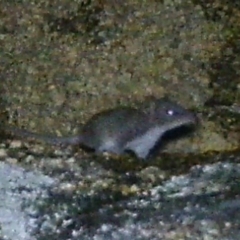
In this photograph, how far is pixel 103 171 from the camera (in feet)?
6.67

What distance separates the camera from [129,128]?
2.63 meters

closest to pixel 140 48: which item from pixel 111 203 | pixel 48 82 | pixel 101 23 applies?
pixel 101 23

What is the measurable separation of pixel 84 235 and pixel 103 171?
30 centimetres

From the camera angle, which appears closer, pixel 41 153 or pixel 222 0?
pixel 41 153

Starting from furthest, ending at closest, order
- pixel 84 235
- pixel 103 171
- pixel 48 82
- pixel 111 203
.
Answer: pixel 48 82 < pixel 103 171 < pixel 111 203 < pixel 84 235

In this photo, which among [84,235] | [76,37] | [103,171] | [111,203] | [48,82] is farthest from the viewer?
[76,37]

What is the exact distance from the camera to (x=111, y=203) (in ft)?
6.22

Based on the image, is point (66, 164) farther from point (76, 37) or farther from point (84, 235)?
point (76, 37)

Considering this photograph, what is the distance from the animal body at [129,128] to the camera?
Answer: 8.06 feet

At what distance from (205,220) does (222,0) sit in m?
1.57

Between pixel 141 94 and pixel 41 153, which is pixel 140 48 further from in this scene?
pixel 41 153

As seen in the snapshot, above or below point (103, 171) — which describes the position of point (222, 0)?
above

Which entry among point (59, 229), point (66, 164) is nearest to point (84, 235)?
point (59, 229)

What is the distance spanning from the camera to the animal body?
2.46m
